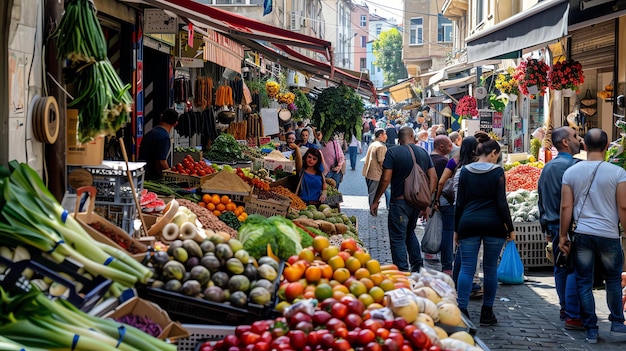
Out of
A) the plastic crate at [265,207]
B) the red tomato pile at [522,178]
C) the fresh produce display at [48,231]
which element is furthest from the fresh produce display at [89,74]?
the red tomato pile at [522,178]

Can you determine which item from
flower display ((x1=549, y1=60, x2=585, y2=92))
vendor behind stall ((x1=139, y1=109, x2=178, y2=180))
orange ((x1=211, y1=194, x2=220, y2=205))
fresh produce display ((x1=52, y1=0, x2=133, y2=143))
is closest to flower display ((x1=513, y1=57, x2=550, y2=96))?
flower display ((x1=549, y1=60, x2=585, y2=92))

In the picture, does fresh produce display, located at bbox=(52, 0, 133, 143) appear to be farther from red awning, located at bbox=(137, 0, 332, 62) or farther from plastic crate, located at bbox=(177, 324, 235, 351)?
red awning, located at bbox=(137, 0, 332, 62)

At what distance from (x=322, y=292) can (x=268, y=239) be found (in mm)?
931

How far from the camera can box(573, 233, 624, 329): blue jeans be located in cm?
812

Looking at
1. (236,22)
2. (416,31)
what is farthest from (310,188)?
(416,31)

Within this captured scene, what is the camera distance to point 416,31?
64.2 m

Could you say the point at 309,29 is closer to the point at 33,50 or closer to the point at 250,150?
the point at 250,150

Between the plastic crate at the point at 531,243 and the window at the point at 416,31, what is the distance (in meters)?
52.8

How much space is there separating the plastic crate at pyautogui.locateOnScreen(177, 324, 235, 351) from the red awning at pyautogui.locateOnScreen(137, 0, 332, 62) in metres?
3.78

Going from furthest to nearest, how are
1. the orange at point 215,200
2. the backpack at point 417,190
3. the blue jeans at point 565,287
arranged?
1. the backpack at point 417,190
2. the orange at point 215,200
3. the blue jeans at point 565,287

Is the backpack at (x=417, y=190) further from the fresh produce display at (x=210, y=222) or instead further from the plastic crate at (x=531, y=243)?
the fresh produce display at (x=210, y=222)

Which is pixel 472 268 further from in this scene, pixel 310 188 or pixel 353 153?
pixel 353 153

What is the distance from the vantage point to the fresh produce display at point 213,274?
5.32 m

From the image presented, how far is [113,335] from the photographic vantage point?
4.52m
